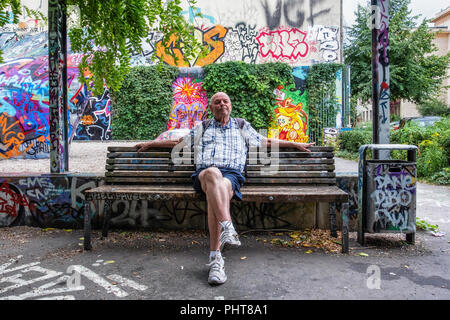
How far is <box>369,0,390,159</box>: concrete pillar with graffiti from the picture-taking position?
3893 mm

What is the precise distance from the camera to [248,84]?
16328 mm

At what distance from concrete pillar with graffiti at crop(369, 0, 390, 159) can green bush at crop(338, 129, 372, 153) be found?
327 inches

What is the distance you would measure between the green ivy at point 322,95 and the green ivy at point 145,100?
674 centimetres

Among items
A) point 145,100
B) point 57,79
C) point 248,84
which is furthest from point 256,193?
point 145,100

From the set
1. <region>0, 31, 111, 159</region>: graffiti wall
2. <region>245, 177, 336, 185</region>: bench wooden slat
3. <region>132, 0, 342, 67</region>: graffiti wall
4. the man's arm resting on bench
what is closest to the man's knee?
<region>245, 177, 336, 185</region>: bench wooden slat

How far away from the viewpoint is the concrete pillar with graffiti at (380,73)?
3.89 m

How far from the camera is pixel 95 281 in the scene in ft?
9.16

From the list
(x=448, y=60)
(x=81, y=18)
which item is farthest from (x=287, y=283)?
(x=448, y=60)

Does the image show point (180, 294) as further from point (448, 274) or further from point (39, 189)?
point (39, 189)

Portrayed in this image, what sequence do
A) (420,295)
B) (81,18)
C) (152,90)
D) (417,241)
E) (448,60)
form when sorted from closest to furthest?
(420,295), (417,241), (81,18), (152,90), (448,60)

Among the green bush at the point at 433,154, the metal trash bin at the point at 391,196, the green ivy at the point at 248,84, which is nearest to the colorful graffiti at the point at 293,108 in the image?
the green ivy at the point at 248,84

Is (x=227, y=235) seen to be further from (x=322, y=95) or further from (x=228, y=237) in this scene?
(x=322, y=95)

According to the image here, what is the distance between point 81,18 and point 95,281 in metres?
3.19

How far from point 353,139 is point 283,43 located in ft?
26.3
